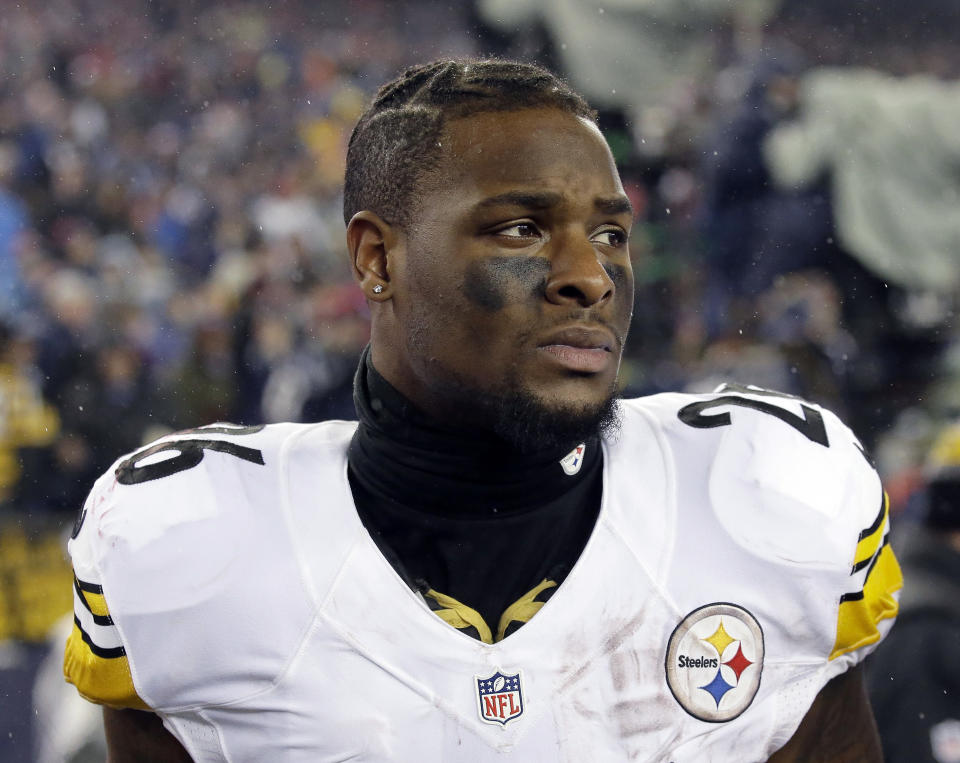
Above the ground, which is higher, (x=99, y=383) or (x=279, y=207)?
(x=279, y=207)

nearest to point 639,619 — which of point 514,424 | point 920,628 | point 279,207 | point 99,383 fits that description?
point 514,424

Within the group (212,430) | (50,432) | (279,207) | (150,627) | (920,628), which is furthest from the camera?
(279,207)

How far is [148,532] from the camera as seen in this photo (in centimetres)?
152

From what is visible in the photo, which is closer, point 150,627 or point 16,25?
point 150,627

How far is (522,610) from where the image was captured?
1538 millimetres

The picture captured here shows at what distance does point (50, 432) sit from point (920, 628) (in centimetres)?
436

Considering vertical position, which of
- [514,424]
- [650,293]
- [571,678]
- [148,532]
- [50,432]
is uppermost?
[514,424]

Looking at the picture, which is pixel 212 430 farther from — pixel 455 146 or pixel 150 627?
pixel 455 146

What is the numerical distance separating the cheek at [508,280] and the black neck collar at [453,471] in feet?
0.67

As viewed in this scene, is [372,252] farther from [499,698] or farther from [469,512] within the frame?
[499,698]

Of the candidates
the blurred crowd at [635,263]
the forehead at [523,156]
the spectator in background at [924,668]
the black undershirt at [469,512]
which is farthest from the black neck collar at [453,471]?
the blurred crowd at [635,263]

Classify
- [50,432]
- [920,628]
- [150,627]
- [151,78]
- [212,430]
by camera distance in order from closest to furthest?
[150,627] → [212,430] → [920,628] → [50,432] → [151,78]

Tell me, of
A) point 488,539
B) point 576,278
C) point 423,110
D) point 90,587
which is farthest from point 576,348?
point 90,587

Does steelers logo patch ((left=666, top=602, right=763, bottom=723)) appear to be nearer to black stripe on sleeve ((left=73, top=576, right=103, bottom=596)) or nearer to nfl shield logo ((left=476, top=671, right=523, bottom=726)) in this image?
nfl shield logo ((left=476, top=671, right=523, bottom=726))
